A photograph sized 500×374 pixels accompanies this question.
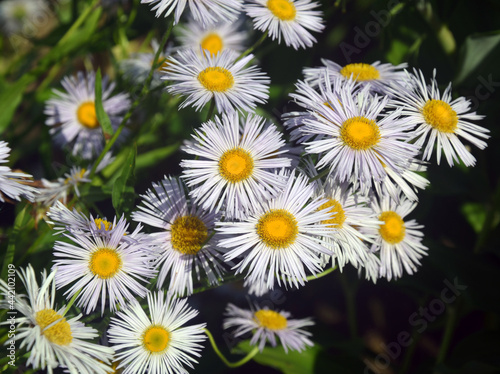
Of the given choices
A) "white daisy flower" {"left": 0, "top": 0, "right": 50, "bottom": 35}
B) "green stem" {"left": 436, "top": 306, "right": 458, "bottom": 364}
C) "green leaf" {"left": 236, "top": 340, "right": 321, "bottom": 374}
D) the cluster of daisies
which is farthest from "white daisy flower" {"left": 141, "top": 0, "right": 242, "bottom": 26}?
"white daisy flower" {"left": 0, "top": 0, "right": 50, "bottom": 35}

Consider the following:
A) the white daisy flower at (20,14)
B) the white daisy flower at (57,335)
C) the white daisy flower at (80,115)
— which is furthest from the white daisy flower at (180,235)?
the white daisy flower at (20,14)

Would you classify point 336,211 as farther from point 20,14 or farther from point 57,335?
point 20,14

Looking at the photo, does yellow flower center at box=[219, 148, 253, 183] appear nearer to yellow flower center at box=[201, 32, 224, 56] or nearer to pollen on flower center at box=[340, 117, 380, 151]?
pollen on flower center at box=[340, 117, 380, 151]

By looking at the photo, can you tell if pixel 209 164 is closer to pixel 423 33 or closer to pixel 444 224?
pixel 423 33

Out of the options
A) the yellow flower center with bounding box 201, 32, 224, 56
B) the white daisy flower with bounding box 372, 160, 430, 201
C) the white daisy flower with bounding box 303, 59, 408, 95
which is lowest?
the white daisy flower with bounding box 372, 160, 430, 201

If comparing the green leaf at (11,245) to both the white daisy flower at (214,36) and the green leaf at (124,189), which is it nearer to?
the green leaf at (124,189)

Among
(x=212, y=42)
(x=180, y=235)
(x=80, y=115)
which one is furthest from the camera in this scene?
(x=212, y=42)

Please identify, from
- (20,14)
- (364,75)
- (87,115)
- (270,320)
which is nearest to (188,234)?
(270,320)
